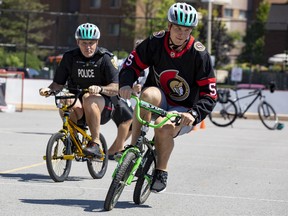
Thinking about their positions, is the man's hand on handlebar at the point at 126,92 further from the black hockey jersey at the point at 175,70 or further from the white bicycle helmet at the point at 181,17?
the white bicycle helmet at the point at 181,17

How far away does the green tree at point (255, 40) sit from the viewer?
37.7 meters

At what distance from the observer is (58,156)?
10.7 meters

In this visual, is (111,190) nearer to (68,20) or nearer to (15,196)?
(15,196)

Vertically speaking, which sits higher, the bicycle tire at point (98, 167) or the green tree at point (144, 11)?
the green tree at point (144, 11)

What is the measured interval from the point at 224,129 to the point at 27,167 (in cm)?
1255

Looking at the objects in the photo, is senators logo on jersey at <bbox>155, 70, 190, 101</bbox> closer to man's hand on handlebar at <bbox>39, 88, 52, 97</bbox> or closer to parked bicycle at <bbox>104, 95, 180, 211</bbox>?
parked bicycle at <bbox>104, 95, 180, 211</bbox>

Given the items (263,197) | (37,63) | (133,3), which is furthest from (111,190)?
(133,3)

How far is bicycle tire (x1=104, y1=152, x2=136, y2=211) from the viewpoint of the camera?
8.17 metres

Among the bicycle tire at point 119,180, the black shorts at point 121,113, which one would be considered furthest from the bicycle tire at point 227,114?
the bicycle tire at point 119,180

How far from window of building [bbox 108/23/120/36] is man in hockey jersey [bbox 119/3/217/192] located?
2478 centimetres

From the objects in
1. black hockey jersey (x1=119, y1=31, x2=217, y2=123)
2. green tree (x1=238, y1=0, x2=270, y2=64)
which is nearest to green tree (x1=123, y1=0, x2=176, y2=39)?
green tree (x1=238, y1=0, x2=270, y2=64)

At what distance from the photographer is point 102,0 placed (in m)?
83.4

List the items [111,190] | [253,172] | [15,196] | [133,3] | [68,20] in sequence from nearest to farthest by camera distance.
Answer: [111,190] < [15,196] < [253,172] < [68,20] < [133,3]

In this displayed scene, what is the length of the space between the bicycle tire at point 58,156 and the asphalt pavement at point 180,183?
0.48ft
